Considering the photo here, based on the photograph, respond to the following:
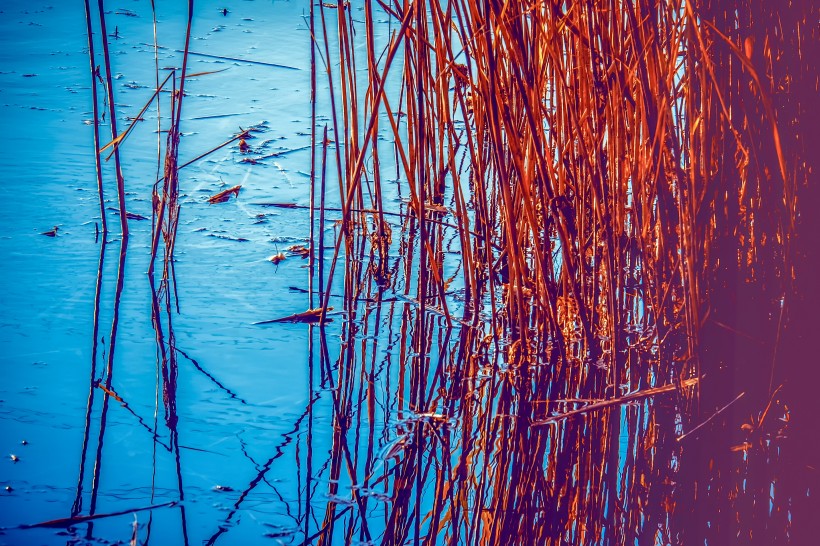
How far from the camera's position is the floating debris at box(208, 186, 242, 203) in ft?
7.65

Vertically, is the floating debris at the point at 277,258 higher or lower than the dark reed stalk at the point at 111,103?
lower

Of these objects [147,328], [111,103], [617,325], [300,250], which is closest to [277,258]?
[300,250]

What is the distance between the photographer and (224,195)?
92.9 inches

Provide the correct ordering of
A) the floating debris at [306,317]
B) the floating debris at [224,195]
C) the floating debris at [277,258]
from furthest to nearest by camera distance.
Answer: the floating debris at [224,195], the floating debris at [277,258], the floating debris at [306,317]

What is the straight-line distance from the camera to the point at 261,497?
45.0 inches

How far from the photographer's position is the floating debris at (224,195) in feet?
7.65

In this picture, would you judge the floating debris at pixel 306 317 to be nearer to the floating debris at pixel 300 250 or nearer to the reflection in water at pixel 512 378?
the reflection in water at pixel 512 378

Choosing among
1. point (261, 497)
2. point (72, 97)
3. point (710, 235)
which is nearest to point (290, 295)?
point (261, 497)

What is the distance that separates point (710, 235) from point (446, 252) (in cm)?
91

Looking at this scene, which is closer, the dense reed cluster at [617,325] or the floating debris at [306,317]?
the dense reed cluster at [617,325]

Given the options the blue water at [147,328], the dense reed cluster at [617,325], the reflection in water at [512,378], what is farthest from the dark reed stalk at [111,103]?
the dense reed cluster at [617,325]

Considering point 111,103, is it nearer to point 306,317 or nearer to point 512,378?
point 306,317

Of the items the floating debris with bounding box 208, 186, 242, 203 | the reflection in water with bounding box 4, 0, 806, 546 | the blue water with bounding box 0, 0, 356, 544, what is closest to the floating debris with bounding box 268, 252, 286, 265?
the blue water with bounding box 0, 0, 356, 544

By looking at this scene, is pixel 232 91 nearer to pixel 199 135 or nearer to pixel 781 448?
pixel 199 135
